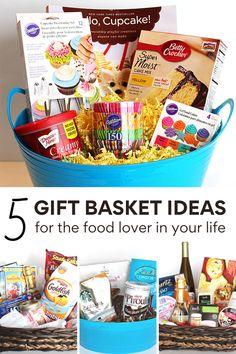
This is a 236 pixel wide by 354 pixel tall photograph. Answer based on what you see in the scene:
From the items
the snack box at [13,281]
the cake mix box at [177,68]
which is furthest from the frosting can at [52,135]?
the snack box at [13,281]

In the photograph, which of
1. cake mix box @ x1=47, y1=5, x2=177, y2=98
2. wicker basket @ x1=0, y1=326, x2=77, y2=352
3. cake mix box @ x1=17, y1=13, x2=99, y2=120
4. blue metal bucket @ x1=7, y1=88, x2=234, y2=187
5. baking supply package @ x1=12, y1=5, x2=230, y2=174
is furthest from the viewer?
cake mix box @ x1=47, y1=5, x2=177, y2=98

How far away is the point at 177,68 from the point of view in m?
1.59

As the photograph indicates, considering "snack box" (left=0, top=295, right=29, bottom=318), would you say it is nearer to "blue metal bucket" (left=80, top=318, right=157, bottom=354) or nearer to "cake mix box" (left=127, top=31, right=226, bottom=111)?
"blue metal bucket" (left=80, top=318, right=157, bottom=354)

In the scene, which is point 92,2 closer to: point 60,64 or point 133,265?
point 60,64

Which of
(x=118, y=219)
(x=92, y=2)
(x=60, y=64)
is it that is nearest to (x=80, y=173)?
(x=118, y=219)

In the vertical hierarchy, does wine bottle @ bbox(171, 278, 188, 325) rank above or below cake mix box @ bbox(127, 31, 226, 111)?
below

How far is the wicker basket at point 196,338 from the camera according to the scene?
1.10m

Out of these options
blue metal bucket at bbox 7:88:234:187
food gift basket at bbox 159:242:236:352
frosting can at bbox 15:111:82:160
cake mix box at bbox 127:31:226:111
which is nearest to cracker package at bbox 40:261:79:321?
food gift basket at bbox 159:242:236:352

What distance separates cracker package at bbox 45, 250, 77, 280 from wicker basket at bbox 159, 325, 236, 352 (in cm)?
19

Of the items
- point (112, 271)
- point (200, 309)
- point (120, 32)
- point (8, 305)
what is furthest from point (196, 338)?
point (120, 32)

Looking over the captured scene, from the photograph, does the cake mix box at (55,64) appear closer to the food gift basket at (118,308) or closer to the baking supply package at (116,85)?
the baking supply package at (116,85)

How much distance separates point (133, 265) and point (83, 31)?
2.31 ft

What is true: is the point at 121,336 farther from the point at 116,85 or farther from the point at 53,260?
the point at 116,85

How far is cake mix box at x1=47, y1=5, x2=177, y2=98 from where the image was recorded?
5.51 feet
